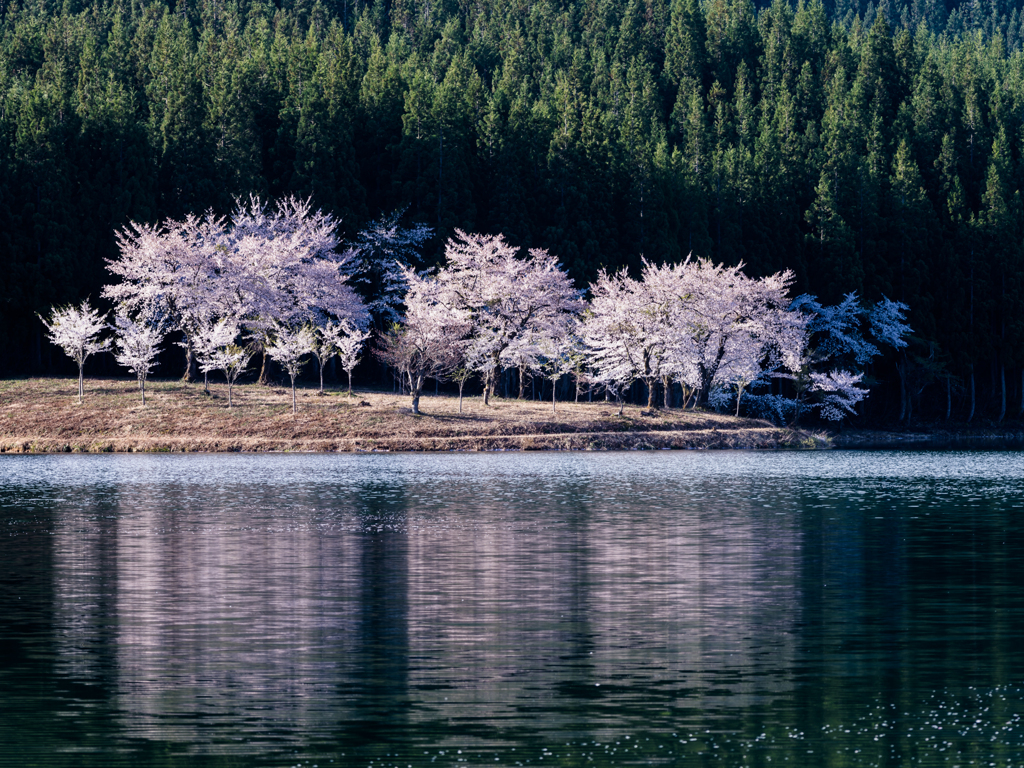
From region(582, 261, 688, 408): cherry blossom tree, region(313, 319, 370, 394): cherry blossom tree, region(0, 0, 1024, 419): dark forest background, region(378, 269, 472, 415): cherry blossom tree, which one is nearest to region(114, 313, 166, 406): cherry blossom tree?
region(313, 319, 370, 394): cherry blossom tree

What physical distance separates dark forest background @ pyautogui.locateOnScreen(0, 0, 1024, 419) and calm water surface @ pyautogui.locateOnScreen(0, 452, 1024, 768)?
177ft

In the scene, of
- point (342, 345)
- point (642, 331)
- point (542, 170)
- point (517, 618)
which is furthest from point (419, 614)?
point (542, 170)

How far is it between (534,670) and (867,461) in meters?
51.3

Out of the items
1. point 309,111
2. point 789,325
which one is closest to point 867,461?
point 789,325

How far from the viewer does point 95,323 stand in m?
77.1

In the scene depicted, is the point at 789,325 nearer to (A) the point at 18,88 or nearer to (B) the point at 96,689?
(A) the point at 18,88

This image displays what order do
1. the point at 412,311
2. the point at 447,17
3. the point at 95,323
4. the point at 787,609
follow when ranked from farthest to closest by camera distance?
the point at 447,17, the point at 412,311, the point at 95,323, the point at 787,609

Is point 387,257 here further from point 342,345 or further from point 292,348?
point 292,348

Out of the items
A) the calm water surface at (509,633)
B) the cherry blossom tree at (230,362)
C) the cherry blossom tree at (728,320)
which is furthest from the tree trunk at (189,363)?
the calm water surface at (509,633)

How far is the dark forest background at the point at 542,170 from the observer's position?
290ft

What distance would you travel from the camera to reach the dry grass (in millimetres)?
67250

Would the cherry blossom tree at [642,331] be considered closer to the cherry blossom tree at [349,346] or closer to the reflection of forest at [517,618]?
the cherry blossom tree at [349,346]

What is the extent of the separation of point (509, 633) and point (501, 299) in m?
64.1

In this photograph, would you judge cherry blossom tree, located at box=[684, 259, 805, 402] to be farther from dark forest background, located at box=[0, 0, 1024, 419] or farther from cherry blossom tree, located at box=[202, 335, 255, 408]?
cherry blossom tree, located at box=[202, 335, 255, 408]
